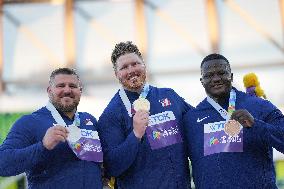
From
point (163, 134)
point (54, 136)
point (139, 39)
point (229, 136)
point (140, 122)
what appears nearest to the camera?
point (54, 136)

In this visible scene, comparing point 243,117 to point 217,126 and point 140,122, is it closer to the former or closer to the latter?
point 217,126

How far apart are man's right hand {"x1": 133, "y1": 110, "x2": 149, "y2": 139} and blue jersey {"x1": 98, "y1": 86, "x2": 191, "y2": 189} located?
0.05 metres

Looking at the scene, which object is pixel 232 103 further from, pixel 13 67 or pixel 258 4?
pixel 13 67

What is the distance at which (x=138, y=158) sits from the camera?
255 centimetres

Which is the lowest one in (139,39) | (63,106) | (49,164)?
(49,164)

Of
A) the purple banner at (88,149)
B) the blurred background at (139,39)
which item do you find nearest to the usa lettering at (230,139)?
the purple banner at (88,149)

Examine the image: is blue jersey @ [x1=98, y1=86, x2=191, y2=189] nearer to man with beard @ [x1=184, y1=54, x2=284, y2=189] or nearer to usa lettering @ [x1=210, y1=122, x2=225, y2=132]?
man with beard @ [x1=184, y1=54, x2=284, y2=189]

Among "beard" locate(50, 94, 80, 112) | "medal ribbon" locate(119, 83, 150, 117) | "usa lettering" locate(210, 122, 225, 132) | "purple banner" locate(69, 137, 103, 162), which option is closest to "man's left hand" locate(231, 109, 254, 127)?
"usa lettering" locate(210, 122, 225, 132)

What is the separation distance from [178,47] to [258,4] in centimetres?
167

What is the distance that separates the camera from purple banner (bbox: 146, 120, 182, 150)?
2553 millimetres

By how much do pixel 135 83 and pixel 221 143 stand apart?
0.60m

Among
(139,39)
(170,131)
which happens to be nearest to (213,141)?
(170,131)

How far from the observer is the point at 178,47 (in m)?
8.40

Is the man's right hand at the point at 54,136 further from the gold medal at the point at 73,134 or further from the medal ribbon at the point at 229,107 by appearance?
the medal ribbon at the point at 229,107
